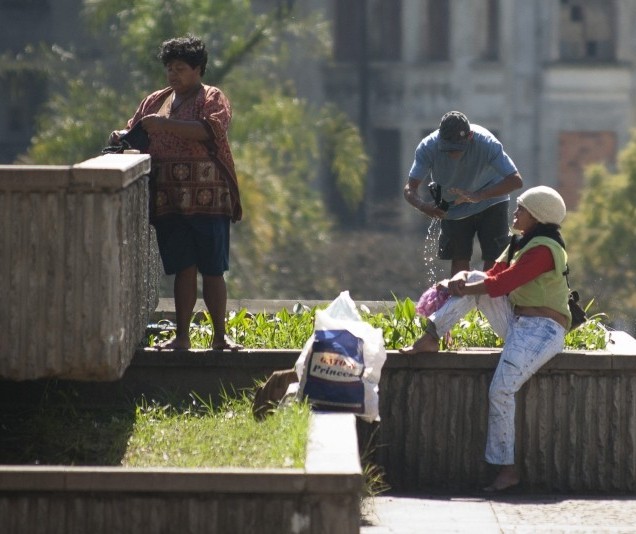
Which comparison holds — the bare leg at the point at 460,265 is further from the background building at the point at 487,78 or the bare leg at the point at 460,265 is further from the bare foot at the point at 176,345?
the background building at the point at 487,78

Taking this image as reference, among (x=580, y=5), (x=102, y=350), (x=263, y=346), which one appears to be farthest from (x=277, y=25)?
(x=102, y=350)

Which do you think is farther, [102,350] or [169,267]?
[169,267]

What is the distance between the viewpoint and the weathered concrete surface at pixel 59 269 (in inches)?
299

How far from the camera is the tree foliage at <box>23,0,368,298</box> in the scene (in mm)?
27594

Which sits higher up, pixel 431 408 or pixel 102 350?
pixel 102 350

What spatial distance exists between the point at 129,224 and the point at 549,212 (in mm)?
2120

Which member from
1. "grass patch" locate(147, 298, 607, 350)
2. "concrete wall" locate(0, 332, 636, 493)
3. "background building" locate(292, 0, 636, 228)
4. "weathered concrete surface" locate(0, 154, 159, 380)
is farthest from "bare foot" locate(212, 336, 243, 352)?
"background building" locate(292, 0, 636, 228)

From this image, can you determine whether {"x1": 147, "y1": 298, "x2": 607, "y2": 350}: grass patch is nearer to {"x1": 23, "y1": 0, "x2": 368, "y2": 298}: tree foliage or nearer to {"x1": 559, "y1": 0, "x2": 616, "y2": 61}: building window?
{"x1": 23, "y1": 0, "x2": 368, "y2": 298}: tree foliage

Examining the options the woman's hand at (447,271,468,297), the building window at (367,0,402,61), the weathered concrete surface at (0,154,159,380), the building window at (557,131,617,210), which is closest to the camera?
the weathered concrete surface at (0,154,159,380)

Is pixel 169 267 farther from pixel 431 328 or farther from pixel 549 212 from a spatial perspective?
pixel 549 212

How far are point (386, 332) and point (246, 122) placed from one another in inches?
777

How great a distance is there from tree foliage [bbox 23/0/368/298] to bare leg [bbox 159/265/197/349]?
16.9 meters

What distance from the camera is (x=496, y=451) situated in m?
9.20

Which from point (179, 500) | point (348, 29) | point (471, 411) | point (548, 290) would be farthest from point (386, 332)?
point (348, 29)
